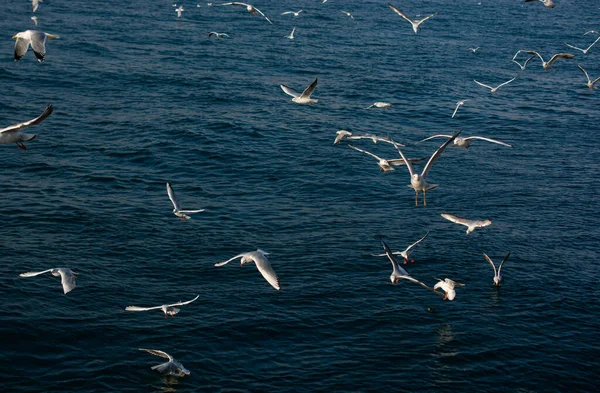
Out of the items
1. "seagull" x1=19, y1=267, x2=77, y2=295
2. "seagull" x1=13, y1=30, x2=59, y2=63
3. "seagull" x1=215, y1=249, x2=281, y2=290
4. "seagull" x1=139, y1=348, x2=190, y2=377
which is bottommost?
"seagull" x1=139, y1=348, x2=190, y2=377

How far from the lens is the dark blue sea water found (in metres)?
22.5

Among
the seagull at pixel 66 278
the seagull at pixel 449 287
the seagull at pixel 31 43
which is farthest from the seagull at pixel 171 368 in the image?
the seagull at pixel 31 43

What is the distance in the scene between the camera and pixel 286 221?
32.2 metres

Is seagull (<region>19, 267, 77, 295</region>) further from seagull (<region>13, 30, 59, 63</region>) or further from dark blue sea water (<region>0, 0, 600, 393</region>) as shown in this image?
seagull (<region>13, 30, 59, 63</region>)

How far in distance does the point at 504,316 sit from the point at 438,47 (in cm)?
4766

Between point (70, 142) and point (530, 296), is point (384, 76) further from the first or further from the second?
point (530, 296)

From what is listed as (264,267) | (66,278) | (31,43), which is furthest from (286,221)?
(31,43)

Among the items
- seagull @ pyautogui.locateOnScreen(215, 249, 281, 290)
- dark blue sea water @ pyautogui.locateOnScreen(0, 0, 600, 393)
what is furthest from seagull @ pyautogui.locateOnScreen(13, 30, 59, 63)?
seagull @ pyautogui.locateOnScreen(215, 249, 281, 290)

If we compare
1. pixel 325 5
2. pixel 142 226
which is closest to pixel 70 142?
pixel 142 226

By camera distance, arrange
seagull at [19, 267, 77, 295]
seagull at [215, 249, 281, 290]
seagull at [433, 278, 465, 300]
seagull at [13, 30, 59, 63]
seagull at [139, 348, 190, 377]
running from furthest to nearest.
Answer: seagull at [433, 278, 465, 300]
seagull at [19, 267, 77, 295]
seagull at [13, 30, 59, 63]
seagull at [215, 249, 281, 290]
seagull at [139, 348, 190, 377]

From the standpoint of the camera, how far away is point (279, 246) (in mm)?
29750

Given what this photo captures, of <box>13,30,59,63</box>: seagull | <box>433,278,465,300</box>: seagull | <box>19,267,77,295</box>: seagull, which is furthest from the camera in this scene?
<box>433,278,465,300</box>: seagull

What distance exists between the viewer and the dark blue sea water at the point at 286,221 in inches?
888

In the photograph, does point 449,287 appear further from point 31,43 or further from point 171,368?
point 31,43
